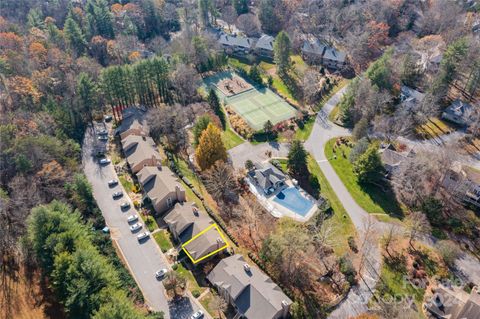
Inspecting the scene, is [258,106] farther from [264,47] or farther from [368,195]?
[368,195]

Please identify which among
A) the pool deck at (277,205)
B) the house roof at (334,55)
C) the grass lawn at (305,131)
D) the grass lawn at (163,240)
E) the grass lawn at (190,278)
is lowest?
the grass lawn at (163,240)

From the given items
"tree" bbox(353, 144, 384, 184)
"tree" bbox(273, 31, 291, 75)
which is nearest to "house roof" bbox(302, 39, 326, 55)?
"tree" bbox(273, 31, 291, 75)

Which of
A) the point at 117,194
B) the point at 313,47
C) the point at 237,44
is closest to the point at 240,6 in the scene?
the point at 237,44

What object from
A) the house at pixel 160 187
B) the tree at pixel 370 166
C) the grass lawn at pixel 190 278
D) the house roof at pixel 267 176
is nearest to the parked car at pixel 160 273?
the grass lawn at pixel 190 278

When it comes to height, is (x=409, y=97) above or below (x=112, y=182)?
above

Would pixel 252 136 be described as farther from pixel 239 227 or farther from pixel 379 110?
pixel 379 110

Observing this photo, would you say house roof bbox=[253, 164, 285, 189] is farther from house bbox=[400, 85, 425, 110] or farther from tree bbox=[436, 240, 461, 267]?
house bbox=[400, 85, 425, 110]

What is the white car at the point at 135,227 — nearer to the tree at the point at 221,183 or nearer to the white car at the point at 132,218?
the white car at the point at 132,218
